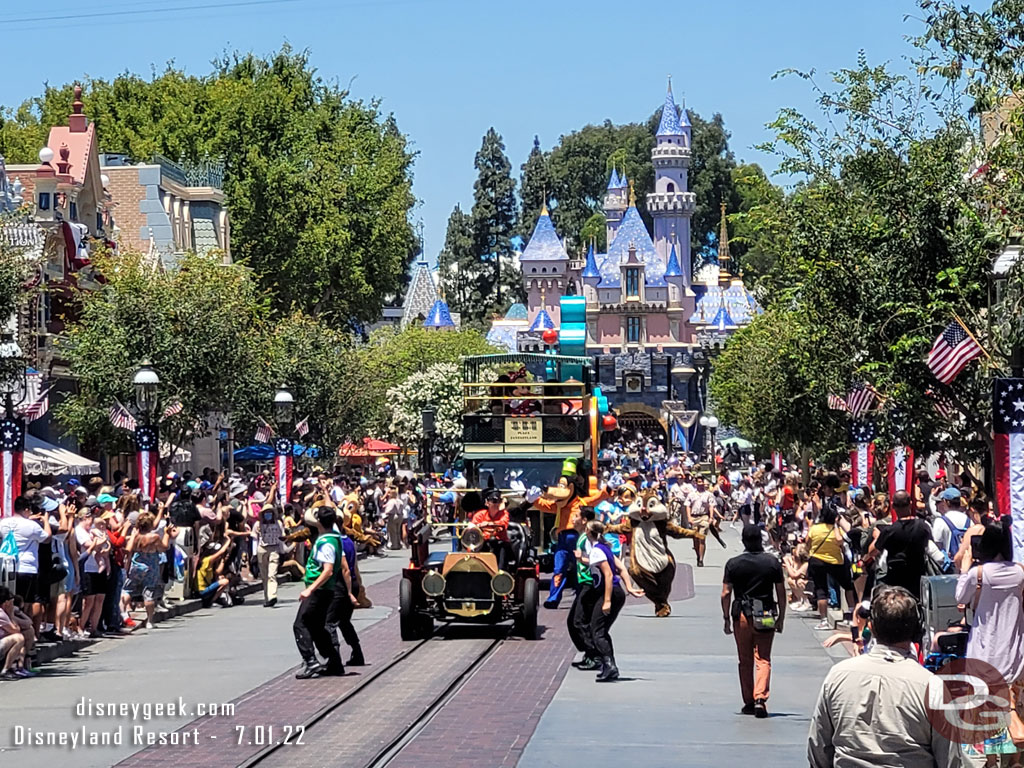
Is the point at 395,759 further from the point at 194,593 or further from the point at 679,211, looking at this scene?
the point at 679,211

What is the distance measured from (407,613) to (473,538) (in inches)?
43.6

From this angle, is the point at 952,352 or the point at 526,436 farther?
the point at 526,436

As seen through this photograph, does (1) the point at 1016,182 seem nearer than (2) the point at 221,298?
Yes

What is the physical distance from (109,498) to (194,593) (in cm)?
229

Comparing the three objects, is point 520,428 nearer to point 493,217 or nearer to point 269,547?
point 269,547

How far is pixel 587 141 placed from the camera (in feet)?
500

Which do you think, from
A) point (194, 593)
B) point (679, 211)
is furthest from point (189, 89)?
point (679, 211)

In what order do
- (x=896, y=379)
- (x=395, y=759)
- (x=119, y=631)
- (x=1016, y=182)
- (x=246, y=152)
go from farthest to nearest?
(x=246, y=152), (x=896, y=379), (x=119, y=631), (x=1016, y=182), (x=395, y=759)

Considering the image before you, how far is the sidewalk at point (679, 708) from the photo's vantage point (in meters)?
12.6

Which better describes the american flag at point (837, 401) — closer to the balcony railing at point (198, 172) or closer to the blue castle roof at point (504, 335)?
the balcony railing at point (198, 172)

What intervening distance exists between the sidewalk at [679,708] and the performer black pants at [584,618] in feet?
0.98

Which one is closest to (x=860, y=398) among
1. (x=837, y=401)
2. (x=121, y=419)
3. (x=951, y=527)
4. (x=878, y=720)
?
(x=837, y=401)

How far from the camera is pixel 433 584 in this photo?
20406mm

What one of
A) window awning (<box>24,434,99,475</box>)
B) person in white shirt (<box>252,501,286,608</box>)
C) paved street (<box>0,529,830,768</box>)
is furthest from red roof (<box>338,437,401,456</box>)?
paved street (<box>0,529,830,768</box>)
